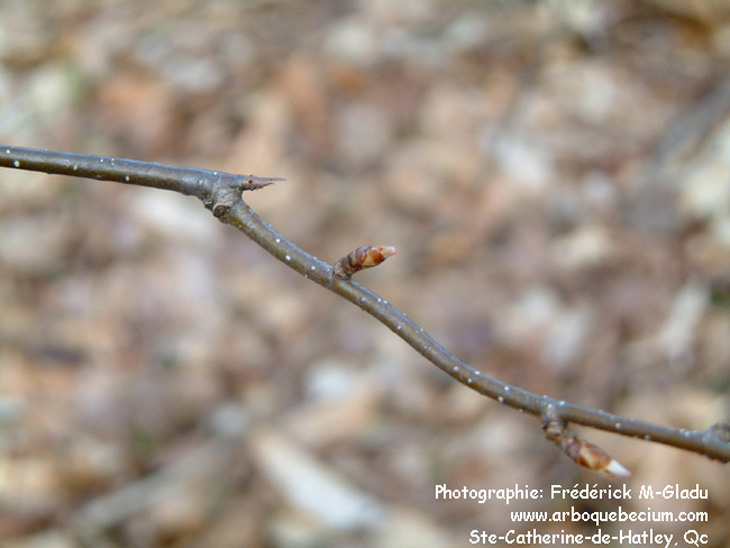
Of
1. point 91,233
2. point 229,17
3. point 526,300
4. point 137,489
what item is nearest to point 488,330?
point 526,300

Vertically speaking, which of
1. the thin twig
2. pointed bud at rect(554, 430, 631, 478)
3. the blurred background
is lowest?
pointed bud at rect(554, 430, 631, 478)

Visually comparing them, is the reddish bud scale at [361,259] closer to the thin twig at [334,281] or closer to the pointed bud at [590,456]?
the thin twig at [334,281]

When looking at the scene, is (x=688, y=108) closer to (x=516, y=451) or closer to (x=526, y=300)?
(x=526, y=300)

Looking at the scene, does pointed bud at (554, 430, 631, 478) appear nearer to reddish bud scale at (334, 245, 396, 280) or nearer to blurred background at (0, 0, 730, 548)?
reddish bud scale at (334, 245, 396, 280)

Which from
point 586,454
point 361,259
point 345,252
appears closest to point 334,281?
point 361,259

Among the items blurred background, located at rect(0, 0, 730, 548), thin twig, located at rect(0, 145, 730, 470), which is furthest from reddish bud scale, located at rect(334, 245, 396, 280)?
blurred background, located at rect(0, 0, 730, 548)

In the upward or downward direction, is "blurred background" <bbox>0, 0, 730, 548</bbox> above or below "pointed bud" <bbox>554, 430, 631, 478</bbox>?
above
